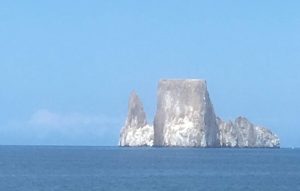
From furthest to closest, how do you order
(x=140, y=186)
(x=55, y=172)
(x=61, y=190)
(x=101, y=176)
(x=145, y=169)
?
(x=145, y=169) < (x=55, y=172) < (x=101, y=176) < (x=140, y=186) < (x=61, y=190)

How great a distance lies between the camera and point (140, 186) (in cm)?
8475

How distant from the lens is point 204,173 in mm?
107250

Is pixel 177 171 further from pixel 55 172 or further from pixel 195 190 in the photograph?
pixel 195 190

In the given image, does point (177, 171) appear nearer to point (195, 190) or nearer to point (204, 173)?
point (204, 173)

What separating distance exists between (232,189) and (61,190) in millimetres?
13323

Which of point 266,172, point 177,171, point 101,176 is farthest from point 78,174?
point 266,172

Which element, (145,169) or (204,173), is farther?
(145,169)

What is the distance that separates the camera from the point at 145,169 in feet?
378

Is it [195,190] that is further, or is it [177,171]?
[177,171]

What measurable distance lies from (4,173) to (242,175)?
2358 cm

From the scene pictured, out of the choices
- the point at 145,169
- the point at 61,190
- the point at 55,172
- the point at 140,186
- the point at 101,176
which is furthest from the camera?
the point at 145,169

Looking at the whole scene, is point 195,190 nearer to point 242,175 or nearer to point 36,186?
point 36,186

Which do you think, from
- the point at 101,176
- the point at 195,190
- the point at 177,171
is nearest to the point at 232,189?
the point at 195,190

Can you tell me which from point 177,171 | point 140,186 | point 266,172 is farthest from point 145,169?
point 140,186
